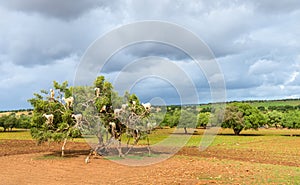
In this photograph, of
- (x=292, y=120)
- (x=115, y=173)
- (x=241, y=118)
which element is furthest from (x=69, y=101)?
(x=292, y=120)

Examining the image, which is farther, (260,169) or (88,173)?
(260,169)

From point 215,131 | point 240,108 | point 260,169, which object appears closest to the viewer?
point 260,169

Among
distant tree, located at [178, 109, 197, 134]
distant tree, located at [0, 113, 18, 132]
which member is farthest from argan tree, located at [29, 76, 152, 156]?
distant tree, located at [0, 113, 18, 132]

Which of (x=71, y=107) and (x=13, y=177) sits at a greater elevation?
(x=71, y=107)

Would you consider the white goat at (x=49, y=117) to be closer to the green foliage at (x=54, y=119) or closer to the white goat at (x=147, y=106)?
the green foliage at (x=54, y=119)

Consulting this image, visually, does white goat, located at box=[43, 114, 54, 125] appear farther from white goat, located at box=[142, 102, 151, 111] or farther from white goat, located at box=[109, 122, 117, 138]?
white goat, located at box=[142, 102, 151, 111]

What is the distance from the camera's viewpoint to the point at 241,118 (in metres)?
78.2

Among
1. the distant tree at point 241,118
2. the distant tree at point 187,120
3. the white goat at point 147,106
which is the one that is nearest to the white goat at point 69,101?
the white goat at point 147,106

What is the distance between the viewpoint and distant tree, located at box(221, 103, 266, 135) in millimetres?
77875

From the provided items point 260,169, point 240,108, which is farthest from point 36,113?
point 240,108

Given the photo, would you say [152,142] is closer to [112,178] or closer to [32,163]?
[32,163]

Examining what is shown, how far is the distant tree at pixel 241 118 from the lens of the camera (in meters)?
77.9

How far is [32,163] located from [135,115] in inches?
360

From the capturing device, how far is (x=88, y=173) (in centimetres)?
2030
